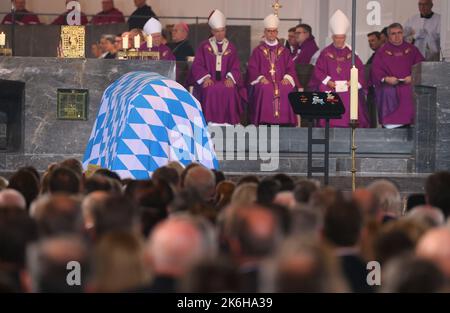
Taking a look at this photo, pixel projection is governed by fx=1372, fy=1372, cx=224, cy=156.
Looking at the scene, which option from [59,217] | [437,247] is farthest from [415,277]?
[59,217]

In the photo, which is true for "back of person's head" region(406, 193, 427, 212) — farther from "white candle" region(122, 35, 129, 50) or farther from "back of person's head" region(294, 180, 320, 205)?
"white candle" region(122, 35, 129, 50)

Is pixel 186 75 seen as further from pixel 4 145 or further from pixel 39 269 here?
pixel 39 269

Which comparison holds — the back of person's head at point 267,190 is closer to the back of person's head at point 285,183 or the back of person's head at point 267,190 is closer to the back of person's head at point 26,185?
the back of person's head at point 285,183

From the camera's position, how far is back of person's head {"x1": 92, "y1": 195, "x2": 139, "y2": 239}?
6.03 meters

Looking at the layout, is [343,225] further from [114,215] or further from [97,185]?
[97,185]

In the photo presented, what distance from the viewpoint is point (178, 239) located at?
17.0 ft

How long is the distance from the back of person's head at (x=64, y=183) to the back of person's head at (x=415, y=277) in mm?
3786

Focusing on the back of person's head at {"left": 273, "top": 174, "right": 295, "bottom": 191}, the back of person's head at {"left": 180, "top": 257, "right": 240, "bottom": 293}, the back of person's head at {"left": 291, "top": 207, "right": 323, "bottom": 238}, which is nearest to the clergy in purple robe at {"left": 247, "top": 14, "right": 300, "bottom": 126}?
the back of person's head at {"left": 273, "top": 174, "right": 295, "bottom": 191}

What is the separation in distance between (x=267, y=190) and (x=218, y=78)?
11112 millimetres

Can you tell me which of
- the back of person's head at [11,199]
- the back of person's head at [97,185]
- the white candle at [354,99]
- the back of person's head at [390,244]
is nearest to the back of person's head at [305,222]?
the back of person's head at [390,244]

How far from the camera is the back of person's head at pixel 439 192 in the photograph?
26.0 feet

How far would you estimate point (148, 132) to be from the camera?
13.6 meters

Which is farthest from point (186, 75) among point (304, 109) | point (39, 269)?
point (39, 269)

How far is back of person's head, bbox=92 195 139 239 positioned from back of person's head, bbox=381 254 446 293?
1.51m
